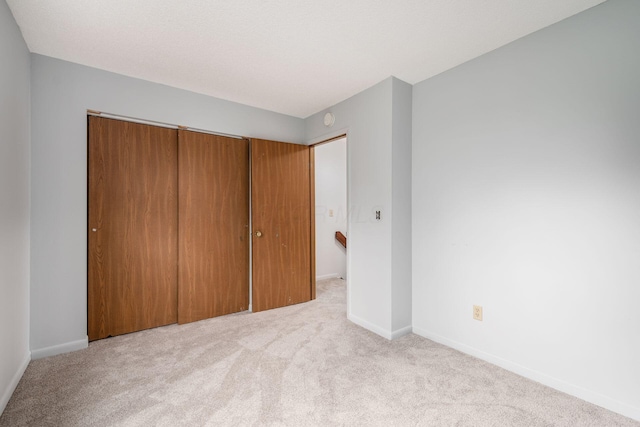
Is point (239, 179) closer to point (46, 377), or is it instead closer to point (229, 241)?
point (229, 241)

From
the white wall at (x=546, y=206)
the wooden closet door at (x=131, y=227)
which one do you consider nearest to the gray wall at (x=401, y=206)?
the white wall at (x=546, y=206)

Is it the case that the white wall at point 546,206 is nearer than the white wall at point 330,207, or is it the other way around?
the white wall at point 546,206

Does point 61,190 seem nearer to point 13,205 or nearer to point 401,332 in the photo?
point 13,205

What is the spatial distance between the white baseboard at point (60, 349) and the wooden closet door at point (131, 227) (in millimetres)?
114

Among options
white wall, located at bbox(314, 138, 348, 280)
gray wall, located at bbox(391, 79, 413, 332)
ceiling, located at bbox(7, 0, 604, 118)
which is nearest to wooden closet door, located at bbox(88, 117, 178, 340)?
ceiling, located at bbox(7, 0, 604, 118)

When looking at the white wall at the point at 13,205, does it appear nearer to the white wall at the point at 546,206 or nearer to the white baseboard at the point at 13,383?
the white baseboard at the point at 13,383

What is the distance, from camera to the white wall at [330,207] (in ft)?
16.1

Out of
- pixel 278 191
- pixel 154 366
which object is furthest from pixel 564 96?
pixel 154 366

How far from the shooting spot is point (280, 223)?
357cm

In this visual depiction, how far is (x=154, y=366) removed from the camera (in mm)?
2176

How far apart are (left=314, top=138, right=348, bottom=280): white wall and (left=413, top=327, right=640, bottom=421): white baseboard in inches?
103

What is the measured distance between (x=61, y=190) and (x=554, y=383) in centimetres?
387

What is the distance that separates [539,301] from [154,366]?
277 centimetres

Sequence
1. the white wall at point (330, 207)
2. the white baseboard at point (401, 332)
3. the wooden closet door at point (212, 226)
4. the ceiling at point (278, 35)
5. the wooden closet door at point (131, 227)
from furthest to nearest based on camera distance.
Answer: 1. the white wall at point (330, 207)
2. the wooden closet door at point (212, 226)
3. the white baseboard at point (401, 332)
4. the wooden closet door at point (131, 227)
5. the ceiling at point (278, 35)
